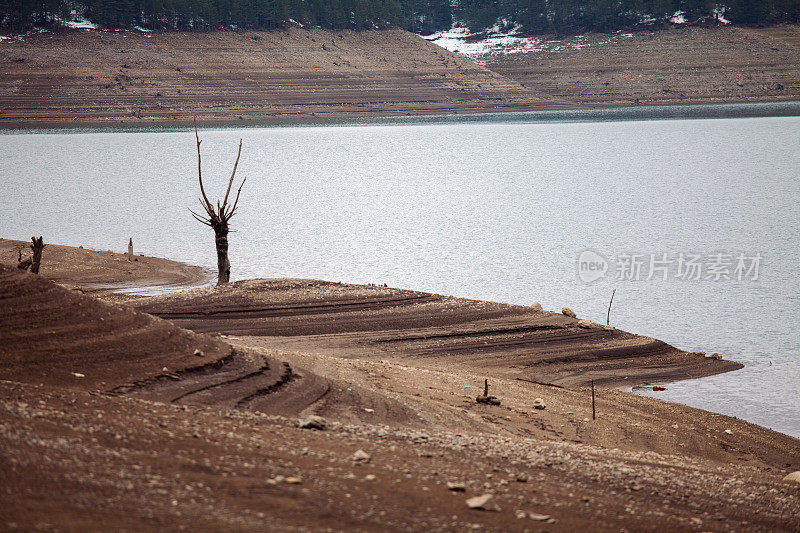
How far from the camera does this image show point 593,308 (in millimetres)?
19812

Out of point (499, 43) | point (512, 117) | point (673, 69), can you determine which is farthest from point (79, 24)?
point (673, 69)

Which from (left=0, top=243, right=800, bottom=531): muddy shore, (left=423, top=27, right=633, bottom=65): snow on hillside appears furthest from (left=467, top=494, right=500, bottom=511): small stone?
(left=423, top=27, right=633, bottom=65): snow on hillside

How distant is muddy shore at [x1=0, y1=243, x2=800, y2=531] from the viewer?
227 inches

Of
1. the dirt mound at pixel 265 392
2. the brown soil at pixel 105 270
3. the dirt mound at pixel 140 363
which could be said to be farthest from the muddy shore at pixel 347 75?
the dirt mound at pixel 265 392

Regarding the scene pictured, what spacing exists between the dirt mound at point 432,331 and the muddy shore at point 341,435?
8 cm

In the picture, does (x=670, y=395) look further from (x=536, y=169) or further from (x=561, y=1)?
(x=561, y=1)

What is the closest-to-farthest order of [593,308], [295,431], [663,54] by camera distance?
[295,431], [593,308], [663,54]

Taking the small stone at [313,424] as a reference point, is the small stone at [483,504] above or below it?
above

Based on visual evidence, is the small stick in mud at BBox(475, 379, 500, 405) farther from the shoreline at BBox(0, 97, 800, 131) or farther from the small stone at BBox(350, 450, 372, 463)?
the shoreline at BBox(0, 97, 800, 131)

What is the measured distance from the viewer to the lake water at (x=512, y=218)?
19250 millimetres

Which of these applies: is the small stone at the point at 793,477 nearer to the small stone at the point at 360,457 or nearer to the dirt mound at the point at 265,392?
the dirt mound at the point at 265,392

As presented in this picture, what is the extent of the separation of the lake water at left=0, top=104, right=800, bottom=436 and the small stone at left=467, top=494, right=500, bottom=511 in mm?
7791

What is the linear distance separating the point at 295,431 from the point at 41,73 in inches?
3341

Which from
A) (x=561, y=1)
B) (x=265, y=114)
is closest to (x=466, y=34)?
(x=561, y=1)
